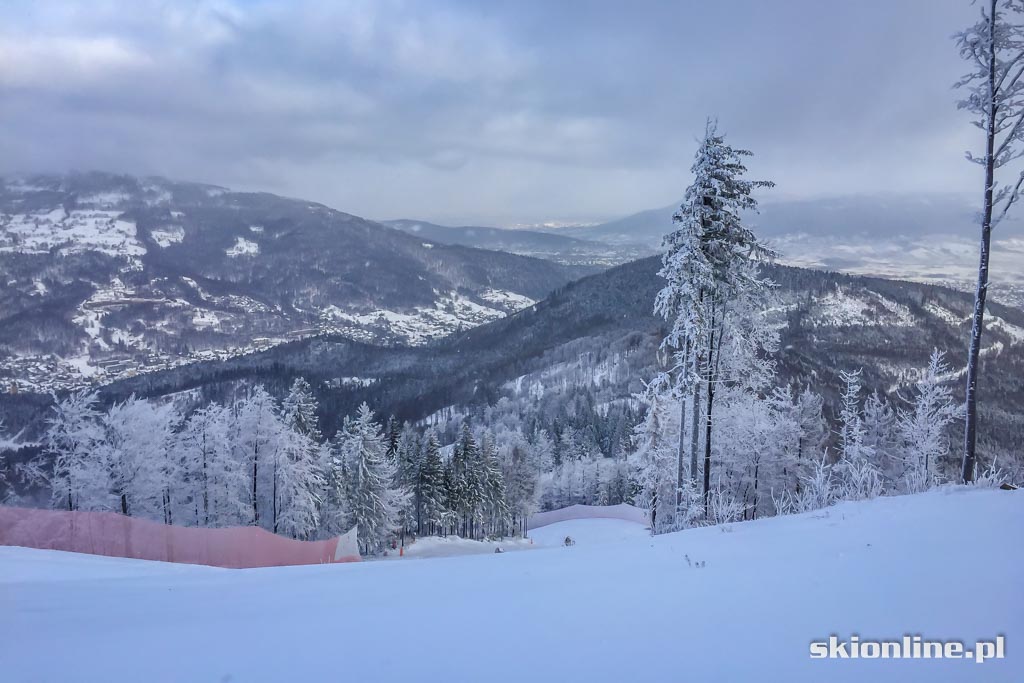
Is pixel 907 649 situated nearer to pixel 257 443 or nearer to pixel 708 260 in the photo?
pixel 708 260

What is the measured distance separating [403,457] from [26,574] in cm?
3317

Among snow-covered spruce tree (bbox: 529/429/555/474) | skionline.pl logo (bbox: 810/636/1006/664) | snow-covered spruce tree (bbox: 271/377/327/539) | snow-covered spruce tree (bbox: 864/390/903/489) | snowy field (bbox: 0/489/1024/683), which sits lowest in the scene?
snow-covered spruce tree (bbox: 529/429/555/474)

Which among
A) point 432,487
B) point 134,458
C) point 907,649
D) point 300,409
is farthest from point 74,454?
point 907,649

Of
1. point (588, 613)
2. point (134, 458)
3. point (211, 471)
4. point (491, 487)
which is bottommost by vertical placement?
point (491, 487)

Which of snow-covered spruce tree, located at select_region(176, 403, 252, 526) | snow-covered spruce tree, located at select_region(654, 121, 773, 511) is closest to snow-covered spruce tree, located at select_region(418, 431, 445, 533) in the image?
snow-covered spruce tree, located at select_region(176, 403, 252, 526)

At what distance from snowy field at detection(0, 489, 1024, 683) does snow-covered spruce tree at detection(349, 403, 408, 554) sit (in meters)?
25.4

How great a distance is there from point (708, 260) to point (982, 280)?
605 cm

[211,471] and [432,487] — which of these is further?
[432,487]

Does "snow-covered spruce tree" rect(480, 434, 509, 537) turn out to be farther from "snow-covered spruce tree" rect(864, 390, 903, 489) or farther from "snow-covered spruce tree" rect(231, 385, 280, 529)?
"snow-covered spruce tree" rect(864, 390, 903, 489)

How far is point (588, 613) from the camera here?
16.1 feet

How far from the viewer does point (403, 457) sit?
4078 cm

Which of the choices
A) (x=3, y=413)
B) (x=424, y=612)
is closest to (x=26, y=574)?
(x=424, y=612)

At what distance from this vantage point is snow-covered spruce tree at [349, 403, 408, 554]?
3228 cm

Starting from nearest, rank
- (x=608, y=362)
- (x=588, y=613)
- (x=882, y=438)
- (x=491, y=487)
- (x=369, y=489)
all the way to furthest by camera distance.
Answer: (x=588, y=613) < (x=882, y=438) < (x=369, y=489) < (x=491, y=487) < (x=608, y=362)
